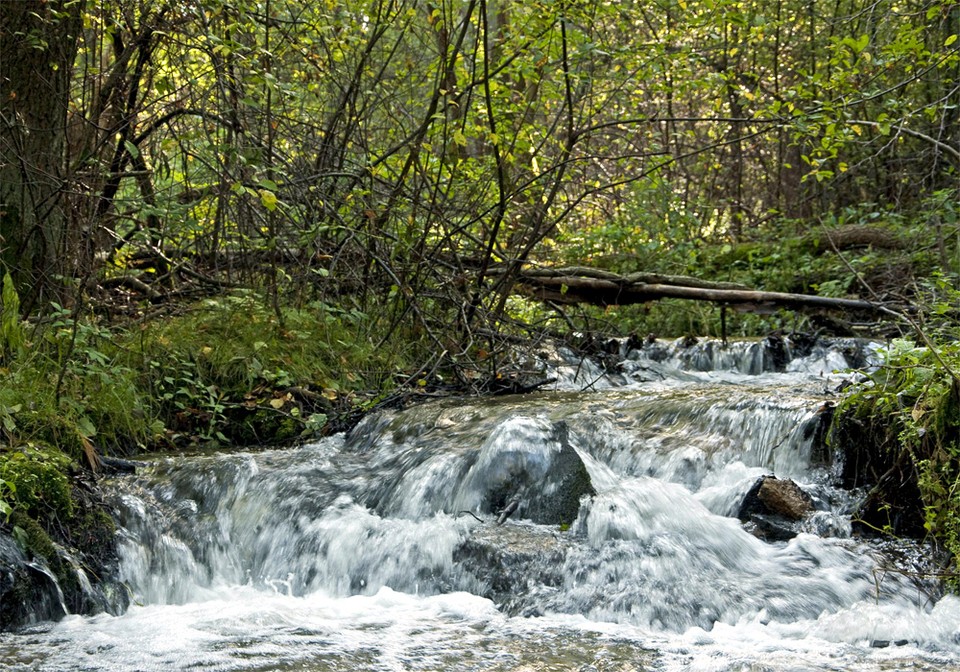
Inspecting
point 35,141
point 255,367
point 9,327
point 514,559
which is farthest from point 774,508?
point 35,141

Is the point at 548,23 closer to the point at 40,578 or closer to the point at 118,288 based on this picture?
the point at 118,288

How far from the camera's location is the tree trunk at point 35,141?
618cm

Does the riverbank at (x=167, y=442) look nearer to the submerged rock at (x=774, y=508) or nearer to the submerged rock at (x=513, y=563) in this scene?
the submerged rock at (x=774, y=508)

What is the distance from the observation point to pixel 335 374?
7.44 meters

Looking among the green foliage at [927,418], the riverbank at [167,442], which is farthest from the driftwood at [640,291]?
the green foliage at [927,418]

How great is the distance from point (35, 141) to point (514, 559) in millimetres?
4388

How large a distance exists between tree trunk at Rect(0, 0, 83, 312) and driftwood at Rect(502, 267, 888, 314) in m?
4.12

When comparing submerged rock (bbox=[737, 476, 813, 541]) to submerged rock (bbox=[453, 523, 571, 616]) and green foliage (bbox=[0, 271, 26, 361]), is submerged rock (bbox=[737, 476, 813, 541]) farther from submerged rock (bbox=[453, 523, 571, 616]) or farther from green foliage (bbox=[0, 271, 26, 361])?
green foliage (bbox=[0, 271, 26, 361])

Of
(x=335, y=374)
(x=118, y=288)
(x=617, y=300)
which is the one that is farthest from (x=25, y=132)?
(x=617, y=300)

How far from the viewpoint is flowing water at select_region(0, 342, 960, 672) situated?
373 cm

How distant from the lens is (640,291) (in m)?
9.09

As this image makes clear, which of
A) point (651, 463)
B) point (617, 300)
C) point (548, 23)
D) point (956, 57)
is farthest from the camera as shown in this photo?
point (617, 300)

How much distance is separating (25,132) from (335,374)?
108 inches

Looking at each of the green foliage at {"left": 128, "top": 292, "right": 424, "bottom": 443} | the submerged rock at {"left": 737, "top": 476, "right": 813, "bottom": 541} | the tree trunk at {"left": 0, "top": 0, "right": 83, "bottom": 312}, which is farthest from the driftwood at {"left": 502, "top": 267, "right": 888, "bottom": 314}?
the tree trunk at {"left": 0, "top": 0, "right": 83, "bottom": 312}
